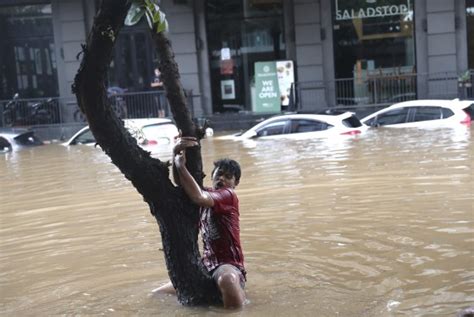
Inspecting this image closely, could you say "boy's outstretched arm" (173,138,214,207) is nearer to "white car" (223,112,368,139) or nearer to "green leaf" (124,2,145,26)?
"green leaf" (124,2,145,26)

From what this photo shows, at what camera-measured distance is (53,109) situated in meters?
26.4

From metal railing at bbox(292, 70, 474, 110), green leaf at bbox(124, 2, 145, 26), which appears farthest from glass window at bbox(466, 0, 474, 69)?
green leaf at bbox(124, 2, 145, 26)

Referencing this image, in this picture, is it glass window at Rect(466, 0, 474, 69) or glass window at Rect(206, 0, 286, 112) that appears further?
glass window at Rect(206, 0, 286, 112)

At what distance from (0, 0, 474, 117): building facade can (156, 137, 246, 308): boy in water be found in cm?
1937

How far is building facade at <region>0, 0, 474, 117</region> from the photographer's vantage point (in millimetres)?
24516

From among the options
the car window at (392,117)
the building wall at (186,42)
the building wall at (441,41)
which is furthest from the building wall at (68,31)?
the car window at (392,117)

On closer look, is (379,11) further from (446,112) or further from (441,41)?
(446,112)

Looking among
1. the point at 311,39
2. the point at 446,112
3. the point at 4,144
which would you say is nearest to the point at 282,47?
the point at 311,39

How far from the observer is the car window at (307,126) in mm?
17500

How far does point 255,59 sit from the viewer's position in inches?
1041

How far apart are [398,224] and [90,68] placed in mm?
4764

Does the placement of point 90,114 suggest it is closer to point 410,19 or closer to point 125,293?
point 125,293

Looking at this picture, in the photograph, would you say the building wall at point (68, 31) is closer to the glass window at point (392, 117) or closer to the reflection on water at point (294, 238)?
the glass window at point (392, 117)

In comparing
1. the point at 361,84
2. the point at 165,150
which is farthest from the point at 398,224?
the point at 361,84
